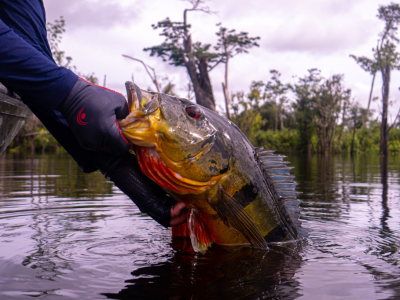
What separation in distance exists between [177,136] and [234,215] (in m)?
0.68

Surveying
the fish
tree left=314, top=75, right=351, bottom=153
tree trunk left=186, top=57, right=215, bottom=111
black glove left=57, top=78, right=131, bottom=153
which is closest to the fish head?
the fish

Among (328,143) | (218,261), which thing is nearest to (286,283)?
(218,261)

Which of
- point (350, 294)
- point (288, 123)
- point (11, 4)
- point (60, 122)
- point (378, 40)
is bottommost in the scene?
point (350, 294)

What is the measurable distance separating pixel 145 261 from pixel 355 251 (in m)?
1.65

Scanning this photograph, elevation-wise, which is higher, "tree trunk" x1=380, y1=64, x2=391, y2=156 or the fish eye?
"tree trunk" x1=380, y1=64, x2=391, y2=156

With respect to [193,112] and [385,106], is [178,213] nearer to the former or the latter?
[193,112]

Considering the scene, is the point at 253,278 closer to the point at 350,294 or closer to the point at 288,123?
the point at 350,294

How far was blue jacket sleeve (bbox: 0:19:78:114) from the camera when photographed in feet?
7.07

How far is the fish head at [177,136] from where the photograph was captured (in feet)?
8.54

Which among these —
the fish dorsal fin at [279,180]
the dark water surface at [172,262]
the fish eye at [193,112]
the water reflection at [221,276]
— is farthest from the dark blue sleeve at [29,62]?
the fish dorsal fin at [279,180]

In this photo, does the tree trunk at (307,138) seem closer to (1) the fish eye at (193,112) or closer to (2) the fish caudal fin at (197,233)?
(2) the fish caudal fin at (197,233)

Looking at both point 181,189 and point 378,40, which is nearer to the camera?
point 181,189

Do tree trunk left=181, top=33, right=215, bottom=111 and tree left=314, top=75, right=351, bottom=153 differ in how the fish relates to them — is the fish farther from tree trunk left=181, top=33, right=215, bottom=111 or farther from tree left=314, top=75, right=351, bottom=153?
tree left=314, top=75, right=351, bottom=153

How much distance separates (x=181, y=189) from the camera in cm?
273
